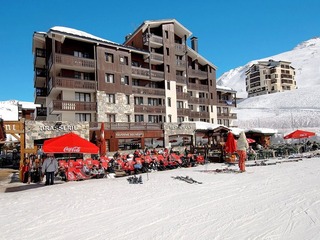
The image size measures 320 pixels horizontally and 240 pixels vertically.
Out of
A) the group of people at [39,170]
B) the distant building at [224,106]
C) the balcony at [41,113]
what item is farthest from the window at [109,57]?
the distant building at [224,106]

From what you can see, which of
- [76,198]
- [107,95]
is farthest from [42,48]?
[76,198]

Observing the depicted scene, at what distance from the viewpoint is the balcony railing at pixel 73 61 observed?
25844 millimetres

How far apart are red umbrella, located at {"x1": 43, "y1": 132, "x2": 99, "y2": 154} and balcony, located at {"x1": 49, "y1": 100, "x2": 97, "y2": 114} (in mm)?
14012

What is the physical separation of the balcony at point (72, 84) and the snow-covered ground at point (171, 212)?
1647cm

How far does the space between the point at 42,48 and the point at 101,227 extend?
30739 millimetres

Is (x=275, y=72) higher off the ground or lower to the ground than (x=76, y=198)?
higher

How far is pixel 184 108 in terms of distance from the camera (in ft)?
121

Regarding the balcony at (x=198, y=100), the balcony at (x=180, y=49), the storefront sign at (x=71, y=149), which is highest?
the balcony at (x=180, y=49)

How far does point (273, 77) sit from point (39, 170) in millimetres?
97082

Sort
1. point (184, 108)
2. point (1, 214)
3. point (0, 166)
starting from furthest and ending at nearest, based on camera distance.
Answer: point (184, 108)
point (0, 166)
point (1, 214)

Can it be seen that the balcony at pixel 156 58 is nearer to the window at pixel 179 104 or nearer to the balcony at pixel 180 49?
the balcony at pixel 180 49

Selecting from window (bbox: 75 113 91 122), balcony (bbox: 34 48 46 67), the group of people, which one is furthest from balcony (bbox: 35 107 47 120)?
the group of people

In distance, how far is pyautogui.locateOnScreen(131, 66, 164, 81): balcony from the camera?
3192 cm

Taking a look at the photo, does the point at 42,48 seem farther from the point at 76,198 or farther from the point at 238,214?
the point at 238,214
